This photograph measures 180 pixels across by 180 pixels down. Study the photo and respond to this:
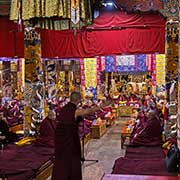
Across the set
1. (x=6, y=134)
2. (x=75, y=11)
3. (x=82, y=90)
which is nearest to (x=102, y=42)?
(x=6, y=134)

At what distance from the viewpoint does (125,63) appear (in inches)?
525

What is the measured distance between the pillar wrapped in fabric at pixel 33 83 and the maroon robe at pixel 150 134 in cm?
190

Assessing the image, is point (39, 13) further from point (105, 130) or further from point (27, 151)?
point (105, 130)

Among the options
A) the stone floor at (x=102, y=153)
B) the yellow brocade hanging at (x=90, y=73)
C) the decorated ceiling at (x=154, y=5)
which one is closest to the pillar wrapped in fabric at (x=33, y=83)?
the stone floor at (x=102, y=153)

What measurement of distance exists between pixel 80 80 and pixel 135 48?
4671 millimetres

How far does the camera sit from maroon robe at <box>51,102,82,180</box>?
4.94 metres

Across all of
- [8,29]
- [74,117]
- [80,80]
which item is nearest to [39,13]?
[74,117]

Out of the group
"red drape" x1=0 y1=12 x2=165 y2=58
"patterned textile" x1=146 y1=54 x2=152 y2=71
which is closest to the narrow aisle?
"red drape" x1=0 y1=12 x2=165 y2=58

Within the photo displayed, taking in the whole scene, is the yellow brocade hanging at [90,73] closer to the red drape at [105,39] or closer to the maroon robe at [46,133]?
the red drape at [105,39]

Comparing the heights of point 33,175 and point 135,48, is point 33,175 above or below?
below

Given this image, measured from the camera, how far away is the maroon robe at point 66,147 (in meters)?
4.94

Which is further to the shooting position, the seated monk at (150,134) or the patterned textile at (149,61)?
the patterned textile at (149,61)

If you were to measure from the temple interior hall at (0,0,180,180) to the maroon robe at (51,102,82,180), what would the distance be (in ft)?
0.04

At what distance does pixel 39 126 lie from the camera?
747 cm
